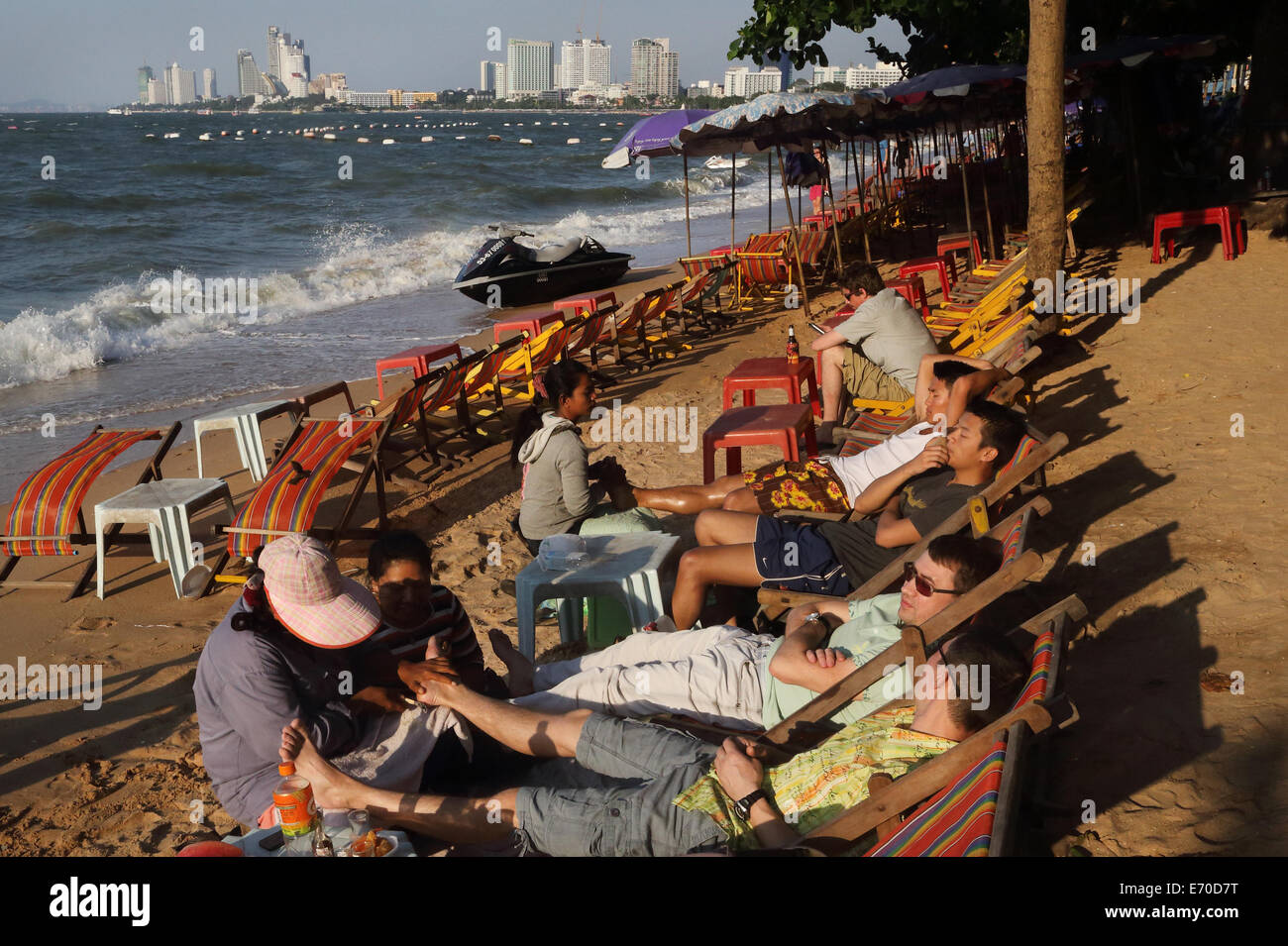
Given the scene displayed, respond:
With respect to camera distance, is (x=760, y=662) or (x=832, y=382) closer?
(x=760, y=662)

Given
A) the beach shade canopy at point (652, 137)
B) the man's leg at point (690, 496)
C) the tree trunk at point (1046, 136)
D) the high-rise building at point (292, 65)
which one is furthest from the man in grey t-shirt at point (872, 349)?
the high-rise building at point (292, 65)

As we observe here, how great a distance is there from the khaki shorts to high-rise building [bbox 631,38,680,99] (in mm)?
110154

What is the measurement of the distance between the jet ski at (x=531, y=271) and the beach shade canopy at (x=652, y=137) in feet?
11.9

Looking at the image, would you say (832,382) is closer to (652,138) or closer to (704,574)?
(704,574)

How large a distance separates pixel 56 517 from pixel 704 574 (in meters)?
3.92

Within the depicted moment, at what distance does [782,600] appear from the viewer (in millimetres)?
4031

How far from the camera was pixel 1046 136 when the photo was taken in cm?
856

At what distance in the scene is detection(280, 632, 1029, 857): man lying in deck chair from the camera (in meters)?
2.77

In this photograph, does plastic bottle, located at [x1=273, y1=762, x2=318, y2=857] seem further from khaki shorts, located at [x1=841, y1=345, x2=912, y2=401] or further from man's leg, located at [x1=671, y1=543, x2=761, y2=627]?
khaki shorts, located at [x1=841, y1=345, x2=912, y2=401]

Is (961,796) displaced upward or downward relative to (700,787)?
upward

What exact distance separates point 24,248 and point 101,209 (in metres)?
7.07

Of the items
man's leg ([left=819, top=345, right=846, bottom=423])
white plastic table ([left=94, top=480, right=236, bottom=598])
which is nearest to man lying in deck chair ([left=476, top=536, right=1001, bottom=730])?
white plastic table ([left=94, top=480, right=236, bottom=598])

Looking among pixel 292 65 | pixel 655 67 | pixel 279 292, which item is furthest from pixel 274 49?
pixel 279 292
